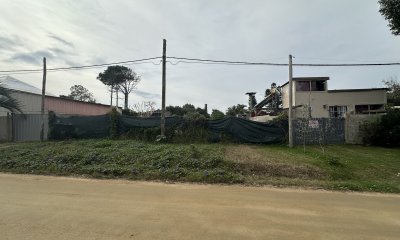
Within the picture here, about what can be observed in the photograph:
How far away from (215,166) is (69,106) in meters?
23.8

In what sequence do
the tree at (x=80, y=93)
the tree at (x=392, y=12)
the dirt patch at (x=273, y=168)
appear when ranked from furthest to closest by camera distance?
1. the tree at (x=80, y=93)
2. the tree at (x=392, y=12)
3. the dirt patch at (x=273, y=168)

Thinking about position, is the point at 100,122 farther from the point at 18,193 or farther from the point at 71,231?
the point at 71,231

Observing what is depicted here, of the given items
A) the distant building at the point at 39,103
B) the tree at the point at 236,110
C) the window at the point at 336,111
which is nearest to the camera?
the distant building at the point at 39,103

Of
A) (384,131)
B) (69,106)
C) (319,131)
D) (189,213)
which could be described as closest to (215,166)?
(189,213)

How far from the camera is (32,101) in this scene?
87.0 ft

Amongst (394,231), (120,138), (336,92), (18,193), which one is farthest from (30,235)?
(336,92)

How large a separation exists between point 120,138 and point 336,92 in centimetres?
2024

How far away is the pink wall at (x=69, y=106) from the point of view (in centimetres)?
2833

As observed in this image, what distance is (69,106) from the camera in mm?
30766

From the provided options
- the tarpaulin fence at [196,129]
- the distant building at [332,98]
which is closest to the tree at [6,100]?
the tarpaulin fence at [196,129]

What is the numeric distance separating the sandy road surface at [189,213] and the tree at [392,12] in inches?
482

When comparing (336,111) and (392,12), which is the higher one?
(392,12)

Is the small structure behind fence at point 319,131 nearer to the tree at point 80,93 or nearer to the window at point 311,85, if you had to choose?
the window at point 311,85

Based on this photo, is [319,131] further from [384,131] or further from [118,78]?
[118,78]
